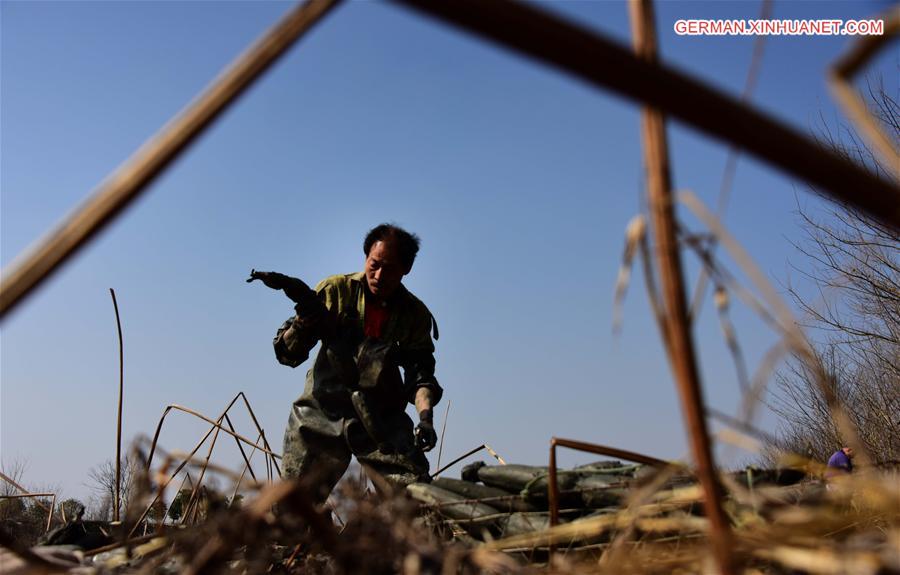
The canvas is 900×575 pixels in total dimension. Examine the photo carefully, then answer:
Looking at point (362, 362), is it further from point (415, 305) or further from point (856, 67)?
point (856, 67)

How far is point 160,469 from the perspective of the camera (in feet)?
3.60

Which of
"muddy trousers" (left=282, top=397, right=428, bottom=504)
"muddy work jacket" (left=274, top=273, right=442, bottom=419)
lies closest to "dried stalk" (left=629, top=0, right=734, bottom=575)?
"muddy trousers" (left=282, top=397, right=428, bottom=504)

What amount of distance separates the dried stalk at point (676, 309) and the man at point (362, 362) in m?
3.40

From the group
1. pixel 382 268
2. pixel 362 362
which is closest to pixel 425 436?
pixel 362 362

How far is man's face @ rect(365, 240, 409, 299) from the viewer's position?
4480mm

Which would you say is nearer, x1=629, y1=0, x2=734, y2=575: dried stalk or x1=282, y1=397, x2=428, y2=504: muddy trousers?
x1=629, y1=0, x2=734, y2=575: dried stalk

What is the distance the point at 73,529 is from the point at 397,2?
2416 millimetres

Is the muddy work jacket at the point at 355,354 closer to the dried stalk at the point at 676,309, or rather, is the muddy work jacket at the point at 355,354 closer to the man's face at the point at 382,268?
the man's face at the point at 382,268

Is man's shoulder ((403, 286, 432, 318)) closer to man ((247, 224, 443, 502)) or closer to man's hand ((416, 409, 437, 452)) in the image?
man ((247, 224, 443, 502))

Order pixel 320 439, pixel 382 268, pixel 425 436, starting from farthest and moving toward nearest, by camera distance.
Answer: pixel 382 268 → pixel 320 439 → pixel 425 436

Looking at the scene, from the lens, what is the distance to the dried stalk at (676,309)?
599mm

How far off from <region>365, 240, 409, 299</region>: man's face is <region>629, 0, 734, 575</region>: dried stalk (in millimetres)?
3882

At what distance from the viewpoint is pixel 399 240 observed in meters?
4.57

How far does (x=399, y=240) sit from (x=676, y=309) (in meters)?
4.02
